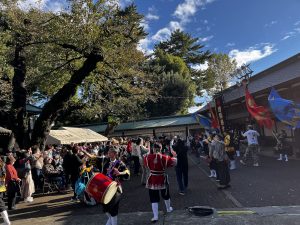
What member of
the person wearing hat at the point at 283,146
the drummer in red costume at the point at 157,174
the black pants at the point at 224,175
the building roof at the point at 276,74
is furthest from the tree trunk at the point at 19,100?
the building roof at the point at 276,74

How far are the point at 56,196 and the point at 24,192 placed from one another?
3.79 ft

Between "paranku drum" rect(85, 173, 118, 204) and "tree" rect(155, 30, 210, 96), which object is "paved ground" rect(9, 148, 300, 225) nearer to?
"paranku drum" rect(85, 173, 118, 204)

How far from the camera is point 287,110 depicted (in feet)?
45.0

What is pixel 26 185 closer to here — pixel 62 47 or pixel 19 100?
pixel 19 100

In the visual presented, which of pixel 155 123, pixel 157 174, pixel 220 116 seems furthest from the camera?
→ pixel 155 123

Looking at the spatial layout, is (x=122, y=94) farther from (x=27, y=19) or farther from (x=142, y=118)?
(x=142, y=118)

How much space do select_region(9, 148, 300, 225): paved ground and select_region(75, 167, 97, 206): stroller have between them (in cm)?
20

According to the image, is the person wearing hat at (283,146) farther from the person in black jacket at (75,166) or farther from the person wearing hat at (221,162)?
the person in black jacket at (75,166)

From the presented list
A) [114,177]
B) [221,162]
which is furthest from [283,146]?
[114,177]

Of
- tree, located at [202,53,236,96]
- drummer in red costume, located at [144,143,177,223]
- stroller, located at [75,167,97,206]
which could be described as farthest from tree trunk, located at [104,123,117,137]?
drummer in red costume, located at [144,143,177,223]

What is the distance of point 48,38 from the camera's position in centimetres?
1559

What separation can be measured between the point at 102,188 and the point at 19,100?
12.3 metres

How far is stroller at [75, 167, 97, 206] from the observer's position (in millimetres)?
9438

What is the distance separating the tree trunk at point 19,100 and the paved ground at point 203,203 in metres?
5.49
